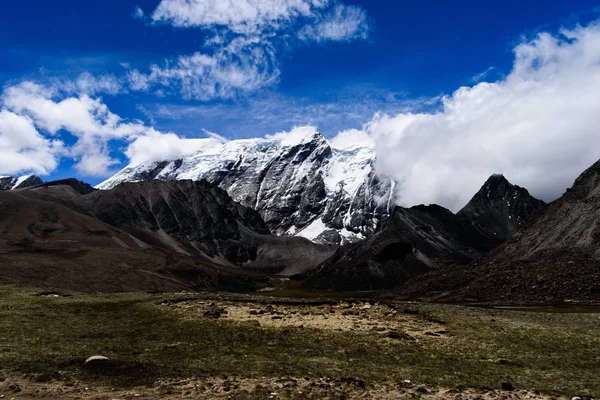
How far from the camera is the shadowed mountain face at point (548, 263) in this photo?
90944 mm

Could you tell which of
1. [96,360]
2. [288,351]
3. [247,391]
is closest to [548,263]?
→ [288,351]

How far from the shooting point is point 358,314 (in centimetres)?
4084

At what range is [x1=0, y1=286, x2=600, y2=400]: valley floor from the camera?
2211cm

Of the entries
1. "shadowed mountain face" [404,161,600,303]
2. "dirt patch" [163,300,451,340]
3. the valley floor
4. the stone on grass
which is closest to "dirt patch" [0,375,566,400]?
the valley floor

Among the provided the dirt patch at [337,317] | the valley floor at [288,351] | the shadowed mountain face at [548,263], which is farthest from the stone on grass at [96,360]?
the shadowed mountain face at [548,263]

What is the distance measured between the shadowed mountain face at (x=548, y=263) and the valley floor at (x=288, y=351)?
168ft

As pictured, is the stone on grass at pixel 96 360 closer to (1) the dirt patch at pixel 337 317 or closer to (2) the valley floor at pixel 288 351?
(2) the valley floor at pixel 288 351

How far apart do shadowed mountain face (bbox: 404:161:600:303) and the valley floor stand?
51126 millimetres

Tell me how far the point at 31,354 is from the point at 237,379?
13.5m

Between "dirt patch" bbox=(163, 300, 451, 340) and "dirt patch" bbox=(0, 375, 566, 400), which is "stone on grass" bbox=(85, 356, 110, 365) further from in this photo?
"dirt patch" bbox=(163, 300, 451, 340)

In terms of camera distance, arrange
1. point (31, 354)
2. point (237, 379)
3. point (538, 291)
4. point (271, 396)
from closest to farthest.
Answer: point (271, 396)
point (237, 379)
point (31, 354)
point (538, 291)

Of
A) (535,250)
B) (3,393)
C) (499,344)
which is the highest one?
(535,250)

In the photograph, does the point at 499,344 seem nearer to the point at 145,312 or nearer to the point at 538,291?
the point at 145,312

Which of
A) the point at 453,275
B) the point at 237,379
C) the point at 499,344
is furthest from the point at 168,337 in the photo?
the point at 453,275
